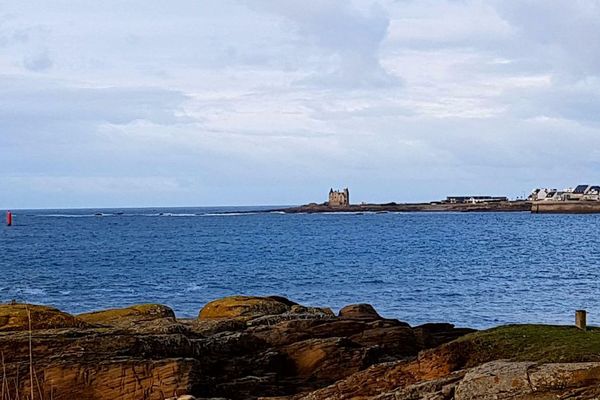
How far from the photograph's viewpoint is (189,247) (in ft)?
336

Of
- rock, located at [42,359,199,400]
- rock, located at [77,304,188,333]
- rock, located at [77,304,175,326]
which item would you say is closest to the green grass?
rock, located at [42,359,199,400]

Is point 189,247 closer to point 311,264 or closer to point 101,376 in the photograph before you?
point 311,264

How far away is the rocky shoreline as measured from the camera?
12.9m

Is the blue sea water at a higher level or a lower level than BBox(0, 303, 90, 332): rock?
lower

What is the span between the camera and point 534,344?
52.0 ft

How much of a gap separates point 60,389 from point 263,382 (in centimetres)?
413

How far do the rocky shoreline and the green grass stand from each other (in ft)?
0.07

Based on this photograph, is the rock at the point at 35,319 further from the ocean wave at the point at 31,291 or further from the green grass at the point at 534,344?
the ocean wave at the point at 31,291

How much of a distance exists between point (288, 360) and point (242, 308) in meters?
7.14

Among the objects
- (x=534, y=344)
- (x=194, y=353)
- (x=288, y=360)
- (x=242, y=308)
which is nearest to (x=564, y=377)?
(x=534, y=344)

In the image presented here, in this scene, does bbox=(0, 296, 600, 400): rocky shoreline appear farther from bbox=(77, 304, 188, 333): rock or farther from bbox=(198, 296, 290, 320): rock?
bbox=(198, 296, 290, 320): rock

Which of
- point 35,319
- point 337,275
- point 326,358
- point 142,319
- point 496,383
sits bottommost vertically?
point 337,275

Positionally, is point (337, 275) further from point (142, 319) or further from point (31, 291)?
point (142, 319)

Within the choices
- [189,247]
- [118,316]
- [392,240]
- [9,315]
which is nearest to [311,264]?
[189,247]
